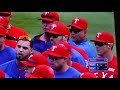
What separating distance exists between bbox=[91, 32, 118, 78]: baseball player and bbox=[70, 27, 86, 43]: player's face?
7.0 inches

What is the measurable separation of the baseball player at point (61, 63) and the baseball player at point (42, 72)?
64 mm

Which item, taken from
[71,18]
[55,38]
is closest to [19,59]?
[55,38]

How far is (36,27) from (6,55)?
0.57m

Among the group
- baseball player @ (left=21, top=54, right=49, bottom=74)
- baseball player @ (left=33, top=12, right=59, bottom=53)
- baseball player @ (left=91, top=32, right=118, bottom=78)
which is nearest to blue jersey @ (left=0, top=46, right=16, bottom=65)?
baseball player @ (left=21, top=54, right=49, bottom=74)

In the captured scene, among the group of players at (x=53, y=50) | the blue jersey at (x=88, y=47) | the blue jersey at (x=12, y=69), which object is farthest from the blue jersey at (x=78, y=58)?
the blue jersey at (x=12, y=69)

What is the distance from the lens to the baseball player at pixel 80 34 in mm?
5172

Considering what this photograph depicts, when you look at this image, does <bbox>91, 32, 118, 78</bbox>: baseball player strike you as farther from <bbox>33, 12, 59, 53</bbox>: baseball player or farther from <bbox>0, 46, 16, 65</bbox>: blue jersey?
<bbox>0, 46, 16, 65</bbox>: blue jersey

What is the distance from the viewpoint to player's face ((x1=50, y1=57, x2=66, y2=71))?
16.5 feet

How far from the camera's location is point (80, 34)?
5.26 meters

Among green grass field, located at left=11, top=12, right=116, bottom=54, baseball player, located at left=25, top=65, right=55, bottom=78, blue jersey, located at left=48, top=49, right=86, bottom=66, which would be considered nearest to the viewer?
baseball player, located at left=25, top=65, right=55, bottom=78

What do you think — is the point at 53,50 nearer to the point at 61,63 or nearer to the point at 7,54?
the point at 61,63

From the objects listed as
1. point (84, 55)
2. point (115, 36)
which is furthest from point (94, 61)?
point (115, 36)

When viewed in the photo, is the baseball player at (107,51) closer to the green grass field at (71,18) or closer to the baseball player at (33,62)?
the green grass field at (71,18)

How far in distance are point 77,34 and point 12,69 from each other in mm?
1043
